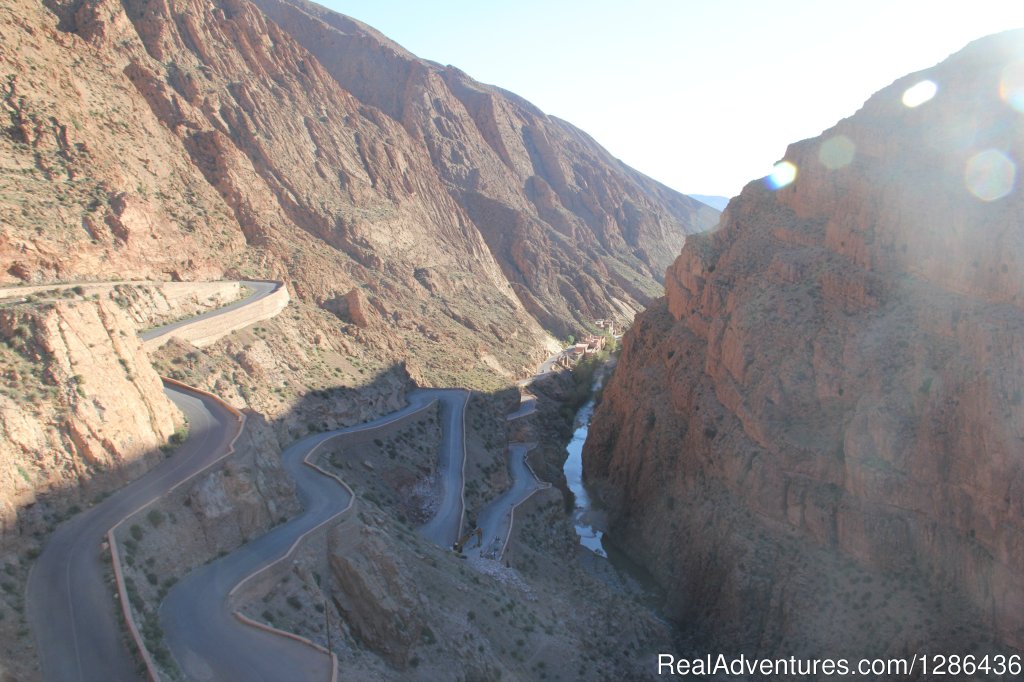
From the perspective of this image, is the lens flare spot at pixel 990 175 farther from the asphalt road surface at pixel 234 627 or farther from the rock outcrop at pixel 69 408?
the rock outcrop at pixel 69 408

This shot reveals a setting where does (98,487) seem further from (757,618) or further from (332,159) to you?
(332,159)

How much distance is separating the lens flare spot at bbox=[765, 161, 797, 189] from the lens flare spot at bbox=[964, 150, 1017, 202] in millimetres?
9326

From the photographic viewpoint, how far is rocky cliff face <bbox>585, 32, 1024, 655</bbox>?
1075 inches

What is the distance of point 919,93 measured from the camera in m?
35.9

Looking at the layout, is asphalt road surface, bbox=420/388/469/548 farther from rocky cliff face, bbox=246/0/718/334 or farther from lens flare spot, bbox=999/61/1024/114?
rocky cliff face, bbox=246/0/718/334

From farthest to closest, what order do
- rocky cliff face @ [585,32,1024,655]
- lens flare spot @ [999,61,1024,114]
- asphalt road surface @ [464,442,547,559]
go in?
1. asphalt road surface @ [464,442,547,559]
2. lens flare spot @ [999,61,1024,114]
3. rocky cliff face @ [585,32,1024,655]

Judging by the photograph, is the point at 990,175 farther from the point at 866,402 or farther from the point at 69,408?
the point at 69,408

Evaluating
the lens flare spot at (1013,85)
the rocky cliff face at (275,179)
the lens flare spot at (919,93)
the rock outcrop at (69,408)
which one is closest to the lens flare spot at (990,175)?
the lens flare spot at (1013,85)

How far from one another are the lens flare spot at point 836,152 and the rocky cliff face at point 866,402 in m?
0.11

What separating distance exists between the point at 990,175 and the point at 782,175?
38.7ft

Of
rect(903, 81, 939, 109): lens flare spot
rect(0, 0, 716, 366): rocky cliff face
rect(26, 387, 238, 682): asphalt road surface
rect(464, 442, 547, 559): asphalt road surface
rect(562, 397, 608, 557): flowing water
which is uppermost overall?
rect(903, 81, 939, 109): lens flare spot

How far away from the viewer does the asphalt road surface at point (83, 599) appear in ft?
46.3

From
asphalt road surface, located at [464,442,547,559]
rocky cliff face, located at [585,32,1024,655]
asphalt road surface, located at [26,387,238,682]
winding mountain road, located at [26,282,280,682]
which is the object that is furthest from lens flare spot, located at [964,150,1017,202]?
asphalt road surface, located at [26,387,238,682]

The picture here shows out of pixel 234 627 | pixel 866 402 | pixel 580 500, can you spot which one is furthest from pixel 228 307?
pixel 866 402
